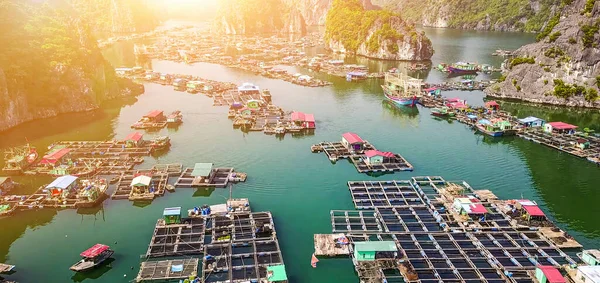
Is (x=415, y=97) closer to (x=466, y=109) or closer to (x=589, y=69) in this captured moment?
(x=466, y=109)

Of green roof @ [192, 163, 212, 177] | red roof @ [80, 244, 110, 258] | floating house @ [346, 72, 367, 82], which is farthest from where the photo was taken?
floating house @ [346, 72, 367, 82]

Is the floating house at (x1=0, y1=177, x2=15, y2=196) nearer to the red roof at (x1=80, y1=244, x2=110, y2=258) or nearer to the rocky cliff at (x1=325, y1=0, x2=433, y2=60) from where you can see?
the red roof at (x1=80, y1=244, x2=110, y2=258)

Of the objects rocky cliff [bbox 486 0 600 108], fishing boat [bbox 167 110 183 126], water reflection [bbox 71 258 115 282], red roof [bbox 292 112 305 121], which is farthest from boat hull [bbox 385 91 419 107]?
water reflection [bbox 71 258 115 282]

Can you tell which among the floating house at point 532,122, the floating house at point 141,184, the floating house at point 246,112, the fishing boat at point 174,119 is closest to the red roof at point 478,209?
the floating house at point 141,184

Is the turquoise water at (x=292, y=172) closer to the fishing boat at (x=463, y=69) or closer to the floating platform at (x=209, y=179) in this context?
the floating platform at (x=209, y=179)

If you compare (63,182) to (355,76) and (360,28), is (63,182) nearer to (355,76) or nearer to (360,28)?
(355,76)
